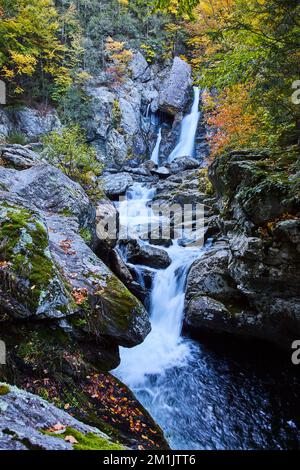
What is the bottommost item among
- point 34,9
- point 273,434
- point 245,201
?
point 273,434

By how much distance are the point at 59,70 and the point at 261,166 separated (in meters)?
18.8

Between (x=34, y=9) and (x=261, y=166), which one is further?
(x=34, y=9)

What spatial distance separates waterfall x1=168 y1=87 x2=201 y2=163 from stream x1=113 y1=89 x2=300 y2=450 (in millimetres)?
15419

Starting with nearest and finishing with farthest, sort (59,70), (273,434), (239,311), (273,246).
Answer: (273,434) < (273,246) < (239,311) < (59,70)

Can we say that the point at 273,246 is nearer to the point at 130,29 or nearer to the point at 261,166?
the point at 261,166

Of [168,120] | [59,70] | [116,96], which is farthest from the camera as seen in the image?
[168,120]

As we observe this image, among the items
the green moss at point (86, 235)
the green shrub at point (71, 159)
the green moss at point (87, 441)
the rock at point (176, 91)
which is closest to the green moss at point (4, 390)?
the green moss at point (87, 441)

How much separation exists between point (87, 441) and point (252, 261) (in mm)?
5717

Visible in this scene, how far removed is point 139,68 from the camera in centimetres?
2603

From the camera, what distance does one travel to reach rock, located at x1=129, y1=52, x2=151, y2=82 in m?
25.7

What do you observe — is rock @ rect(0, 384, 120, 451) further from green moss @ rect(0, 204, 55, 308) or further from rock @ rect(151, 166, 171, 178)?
rock @ rect(151, 166, 171, 178)

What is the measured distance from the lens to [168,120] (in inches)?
1003

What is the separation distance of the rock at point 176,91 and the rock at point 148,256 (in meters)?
17.3
